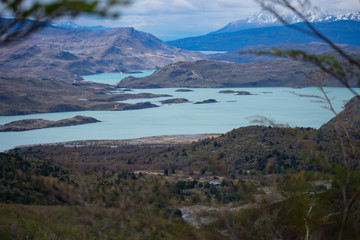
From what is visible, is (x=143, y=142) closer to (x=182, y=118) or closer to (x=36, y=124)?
(x=182, y=118)

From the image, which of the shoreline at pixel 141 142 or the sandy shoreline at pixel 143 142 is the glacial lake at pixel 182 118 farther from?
the sandy shoreline at pixel 143 142

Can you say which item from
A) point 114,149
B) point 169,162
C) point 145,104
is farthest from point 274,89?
point 169,162

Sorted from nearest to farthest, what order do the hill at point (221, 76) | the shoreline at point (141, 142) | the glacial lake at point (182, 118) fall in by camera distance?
the shoreline at point (141, 142) < the glacial lake at point (182, 118) < the hill at point (221, 76)

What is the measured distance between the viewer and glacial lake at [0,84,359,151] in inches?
1672

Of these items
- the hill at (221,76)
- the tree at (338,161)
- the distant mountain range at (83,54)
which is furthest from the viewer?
the distant mountain range at (83,54)

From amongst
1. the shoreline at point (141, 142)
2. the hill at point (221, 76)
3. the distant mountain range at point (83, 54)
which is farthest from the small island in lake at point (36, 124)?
the hill at point (221, 76)

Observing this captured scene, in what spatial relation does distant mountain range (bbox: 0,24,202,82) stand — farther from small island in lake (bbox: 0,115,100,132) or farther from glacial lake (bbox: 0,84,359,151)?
small island in lake (bbox: 0,115,100,132)

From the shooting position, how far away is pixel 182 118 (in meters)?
51.8

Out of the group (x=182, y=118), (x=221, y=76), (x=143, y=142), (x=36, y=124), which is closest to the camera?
(x=143, y=142)

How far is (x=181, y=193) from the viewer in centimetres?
1523

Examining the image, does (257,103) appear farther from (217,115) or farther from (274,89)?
(274,89)

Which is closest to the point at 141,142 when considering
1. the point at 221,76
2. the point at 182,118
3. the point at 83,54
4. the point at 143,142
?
the point at 143,142

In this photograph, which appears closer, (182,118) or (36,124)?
(36,124)

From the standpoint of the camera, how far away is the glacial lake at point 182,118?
4247cm
